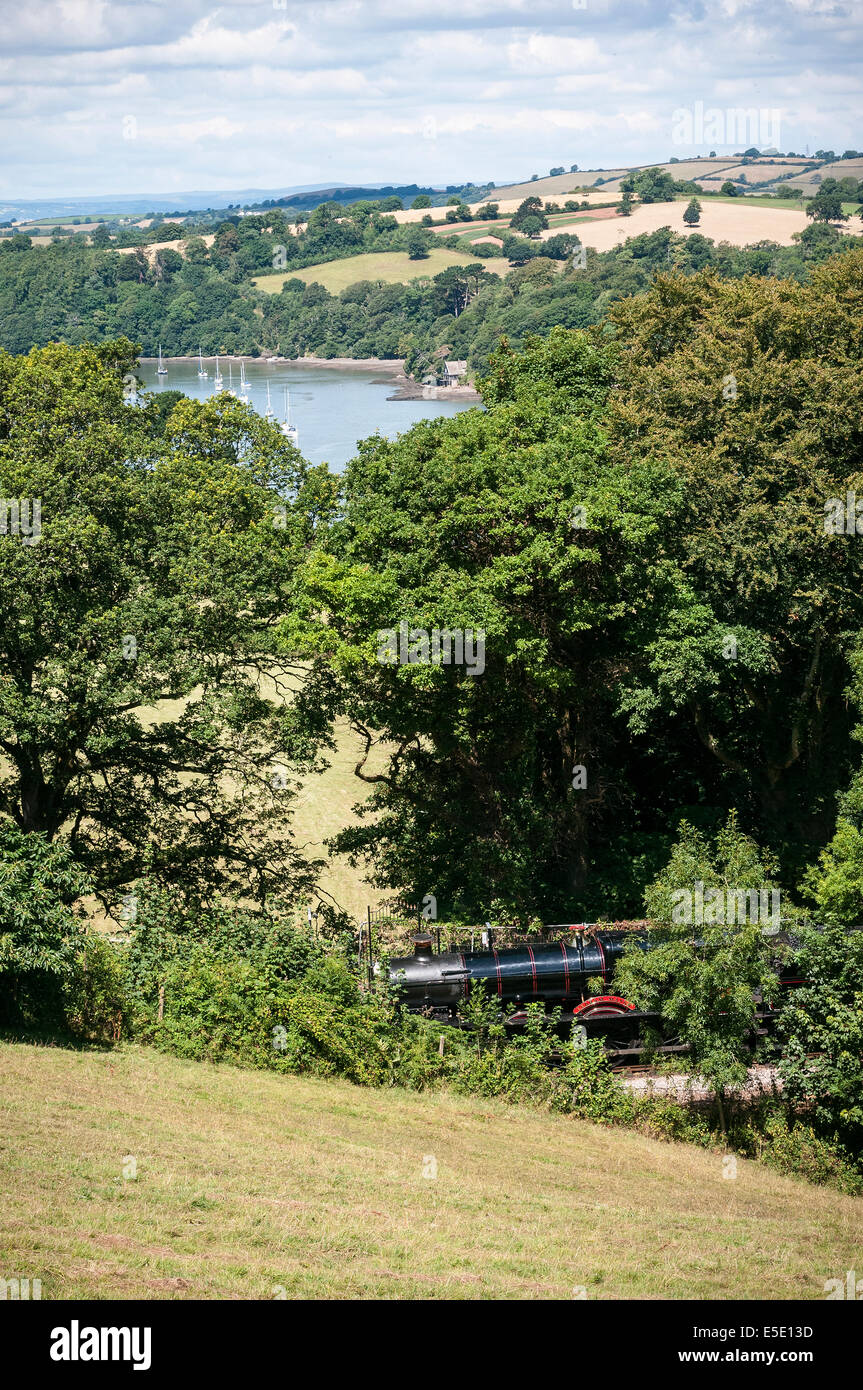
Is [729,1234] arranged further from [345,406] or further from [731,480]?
[345,406]

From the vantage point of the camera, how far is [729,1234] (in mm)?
18844

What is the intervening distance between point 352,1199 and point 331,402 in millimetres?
147812

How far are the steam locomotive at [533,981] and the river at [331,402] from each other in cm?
8375

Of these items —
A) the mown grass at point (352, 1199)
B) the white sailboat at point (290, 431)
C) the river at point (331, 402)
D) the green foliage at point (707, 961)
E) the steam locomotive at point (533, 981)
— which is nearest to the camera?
the mown grass at point (352, 1199)

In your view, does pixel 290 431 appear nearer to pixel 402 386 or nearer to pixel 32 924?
pixel 402 386

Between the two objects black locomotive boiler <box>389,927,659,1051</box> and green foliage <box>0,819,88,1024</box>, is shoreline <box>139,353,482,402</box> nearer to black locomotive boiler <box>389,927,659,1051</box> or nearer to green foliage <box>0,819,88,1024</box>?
black locomotive boiler <box>389,927,659,1051</box>

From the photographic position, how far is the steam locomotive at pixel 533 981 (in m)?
26.0

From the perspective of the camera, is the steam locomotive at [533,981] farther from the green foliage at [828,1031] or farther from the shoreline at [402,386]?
the shoreline at [402,386]

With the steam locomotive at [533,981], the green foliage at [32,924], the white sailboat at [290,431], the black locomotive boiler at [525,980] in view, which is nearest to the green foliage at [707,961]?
the steam locomotive at [533,981]

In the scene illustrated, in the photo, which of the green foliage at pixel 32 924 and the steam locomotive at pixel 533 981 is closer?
the green foliage at pixel 32 924

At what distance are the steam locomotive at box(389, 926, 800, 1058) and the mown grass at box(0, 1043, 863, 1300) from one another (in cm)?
Result: 245

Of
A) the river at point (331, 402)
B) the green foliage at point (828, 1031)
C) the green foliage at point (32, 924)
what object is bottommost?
the green foliage at point (828, 1031)

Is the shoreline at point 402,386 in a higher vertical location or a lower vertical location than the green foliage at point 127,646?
higher

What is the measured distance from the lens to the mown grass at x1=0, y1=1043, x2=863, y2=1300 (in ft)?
46.8
